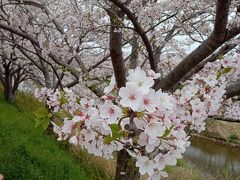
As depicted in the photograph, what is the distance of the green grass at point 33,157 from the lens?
5.85 m

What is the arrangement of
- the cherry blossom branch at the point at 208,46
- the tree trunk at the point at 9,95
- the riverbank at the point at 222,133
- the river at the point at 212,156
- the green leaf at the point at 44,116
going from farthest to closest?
the riverbank at the point at 222,133 → the river at the point at 212,156 → the tree trunk at the point at 9,95 → the cherry blossom branch at the point at 208,46 → the green leaf at the point at 44,116

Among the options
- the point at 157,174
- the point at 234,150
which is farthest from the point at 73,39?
the point at 234,150

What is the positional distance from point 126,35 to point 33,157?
10.3ft

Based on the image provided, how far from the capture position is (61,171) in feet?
21.1

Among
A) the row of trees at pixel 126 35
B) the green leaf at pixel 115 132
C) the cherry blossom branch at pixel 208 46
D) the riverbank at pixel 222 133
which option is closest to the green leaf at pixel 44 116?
the green leaf at pixel 115 132

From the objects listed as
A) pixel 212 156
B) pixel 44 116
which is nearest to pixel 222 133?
pixel 212 156

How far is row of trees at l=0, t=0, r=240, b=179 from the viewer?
3881 millimetres

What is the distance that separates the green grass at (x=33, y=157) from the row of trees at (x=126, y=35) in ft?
3.88

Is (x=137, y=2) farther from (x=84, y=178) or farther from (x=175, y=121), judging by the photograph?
(x=175, y=121)

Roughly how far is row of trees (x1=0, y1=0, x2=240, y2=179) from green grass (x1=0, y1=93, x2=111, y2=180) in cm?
118

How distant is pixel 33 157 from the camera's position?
6.57m

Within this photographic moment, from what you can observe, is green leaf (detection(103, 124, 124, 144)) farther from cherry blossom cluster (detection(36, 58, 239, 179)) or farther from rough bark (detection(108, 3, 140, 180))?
rough bark (detection(108, 3, 140, 180))

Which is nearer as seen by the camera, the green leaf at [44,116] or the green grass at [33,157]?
the green leaf at [44,116]

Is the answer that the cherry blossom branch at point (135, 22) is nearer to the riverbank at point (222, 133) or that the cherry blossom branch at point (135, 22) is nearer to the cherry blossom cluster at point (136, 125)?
the cherry blossom cluster at point (136, 125)
